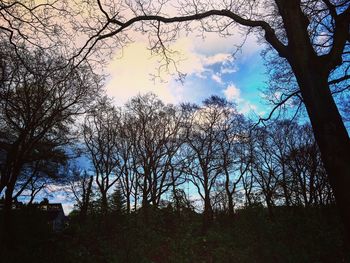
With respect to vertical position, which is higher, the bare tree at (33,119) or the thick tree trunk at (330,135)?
the bare tree at (33,119)

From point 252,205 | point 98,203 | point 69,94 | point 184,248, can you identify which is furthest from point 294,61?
point 69,94

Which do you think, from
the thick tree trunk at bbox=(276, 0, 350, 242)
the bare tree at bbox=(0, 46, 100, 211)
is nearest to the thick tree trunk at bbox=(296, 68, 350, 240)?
the thick tree trunk at bbox=(276, 0, 350, 242)

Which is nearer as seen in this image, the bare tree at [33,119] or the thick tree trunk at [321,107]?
the thick tree trunk at [321,107]

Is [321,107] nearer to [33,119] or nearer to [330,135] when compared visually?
[330,135]

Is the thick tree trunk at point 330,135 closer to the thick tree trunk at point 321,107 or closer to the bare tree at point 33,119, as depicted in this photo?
the thick tree trunk at point 321,107

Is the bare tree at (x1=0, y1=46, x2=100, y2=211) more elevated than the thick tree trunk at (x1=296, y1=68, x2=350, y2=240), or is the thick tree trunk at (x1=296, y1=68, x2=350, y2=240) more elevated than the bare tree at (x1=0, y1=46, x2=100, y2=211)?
the bare tree at (x1=0, y1=46, x2=100, y2=211)

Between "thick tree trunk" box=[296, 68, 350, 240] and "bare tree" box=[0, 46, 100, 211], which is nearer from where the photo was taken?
"thick tree trunk" box=[296, 68, 350, 240]

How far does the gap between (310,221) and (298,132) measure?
66.6 feet

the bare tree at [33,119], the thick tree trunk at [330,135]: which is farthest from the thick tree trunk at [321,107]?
the bare tree at [33,119]

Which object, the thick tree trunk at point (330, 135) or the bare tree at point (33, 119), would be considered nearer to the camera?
the thick tree trunk at point (330, 135)

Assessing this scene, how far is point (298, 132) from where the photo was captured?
27.1m

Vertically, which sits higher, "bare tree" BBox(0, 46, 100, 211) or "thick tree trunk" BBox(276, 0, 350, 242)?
"bare tree" BBox(0, 46, 100, 211)

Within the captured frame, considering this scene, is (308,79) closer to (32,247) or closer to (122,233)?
(122,233)

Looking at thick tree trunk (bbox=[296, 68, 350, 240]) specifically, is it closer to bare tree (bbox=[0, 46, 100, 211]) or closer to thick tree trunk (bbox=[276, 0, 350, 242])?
thick tree trunk (bbox=[276, 0, 350, 242])
